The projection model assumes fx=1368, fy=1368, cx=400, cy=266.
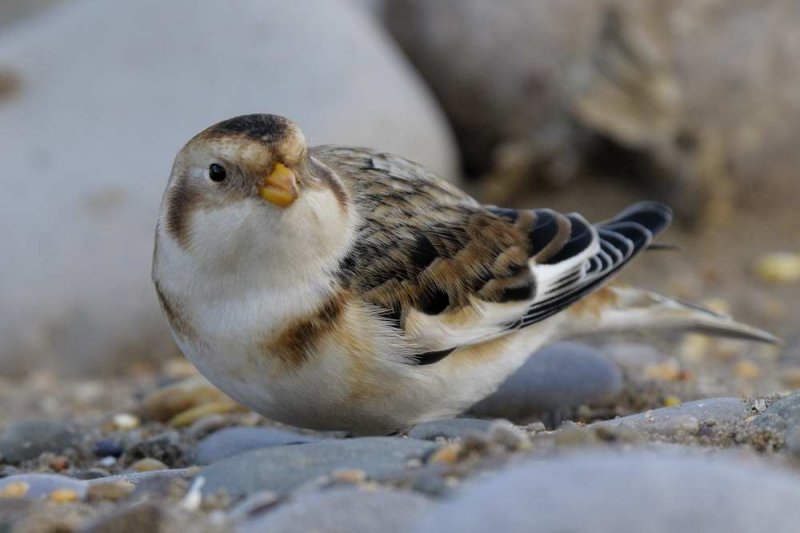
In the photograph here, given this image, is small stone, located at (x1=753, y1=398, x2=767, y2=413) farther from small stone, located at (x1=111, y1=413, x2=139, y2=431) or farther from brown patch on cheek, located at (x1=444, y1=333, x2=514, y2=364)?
small stone, located at (x1=111, y1=413, x2=139, y2=431)

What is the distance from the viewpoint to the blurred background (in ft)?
Result: 19.3

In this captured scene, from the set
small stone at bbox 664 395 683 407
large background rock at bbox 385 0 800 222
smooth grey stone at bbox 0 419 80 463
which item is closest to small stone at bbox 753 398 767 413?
small stone at bbox 664 395 683 407

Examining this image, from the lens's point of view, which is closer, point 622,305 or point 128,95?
point 622,305

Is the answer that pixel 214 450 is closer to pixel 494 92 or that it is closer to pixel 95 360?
pixel 95 360

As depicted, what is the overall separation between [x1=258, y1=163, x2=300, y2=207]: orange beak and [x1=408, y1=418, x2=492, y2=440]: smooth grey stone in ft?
2.10

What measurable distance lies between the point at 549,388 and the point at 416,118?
2.62 metres

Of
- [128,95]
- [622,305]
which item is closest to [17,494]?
[622,305]

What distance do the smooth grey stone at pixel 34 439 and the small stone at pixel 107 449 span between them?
6 cm

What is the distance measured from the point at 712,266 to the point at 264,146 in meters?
3.80

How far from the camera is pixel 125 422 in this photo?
4.44 metres

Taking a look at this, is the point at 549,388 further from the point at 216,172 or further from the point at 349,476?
the point at 349,476

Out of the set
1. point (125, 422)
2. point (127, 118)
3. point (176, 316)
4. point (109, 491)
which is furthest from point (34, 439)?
point (127, 118)

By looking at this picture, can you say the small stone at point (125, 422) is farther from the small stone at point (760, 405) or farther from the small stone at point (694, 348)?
the small stone at point (694, 348)

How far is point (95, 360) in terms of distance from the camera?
5.88 m
